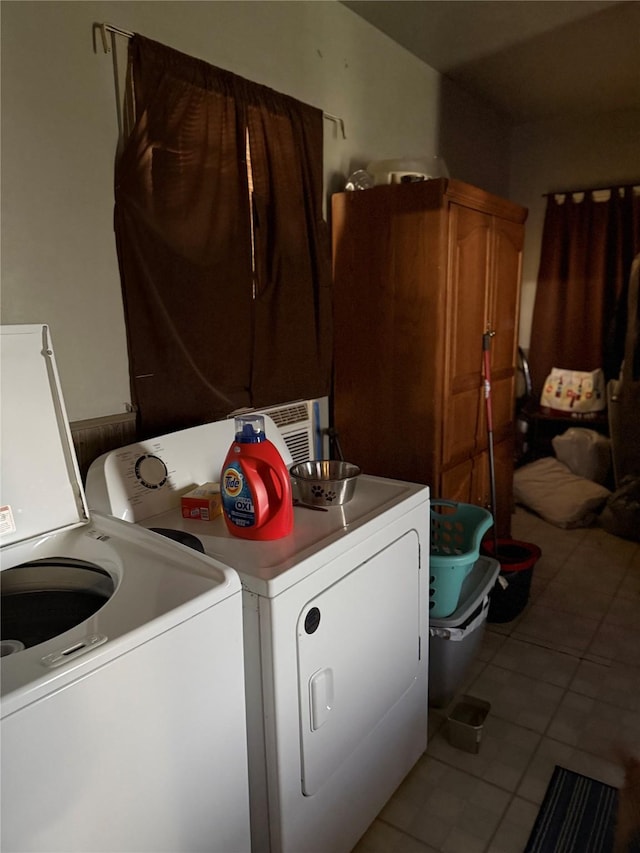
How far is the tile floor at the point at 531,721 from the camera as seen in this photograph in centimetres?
162

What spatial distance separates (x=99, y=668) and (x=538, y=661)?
193 cm

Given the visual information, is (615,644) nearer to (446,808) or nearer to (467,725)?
(467,725)

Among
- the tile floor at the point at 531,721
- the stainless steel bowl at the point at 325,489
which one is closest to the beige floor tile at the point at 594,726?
the tile floor at the point at 531,721

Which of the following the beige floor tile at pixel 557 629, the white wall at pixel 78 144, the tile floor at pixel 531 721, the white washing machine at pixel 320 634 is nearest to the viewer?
the white washing machine at pixel 320 634

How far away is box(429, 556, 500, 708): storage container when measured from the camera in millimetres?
1958

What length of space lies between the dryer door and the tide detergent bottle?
21cm

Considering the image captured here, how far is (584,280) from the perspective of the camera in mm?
4211

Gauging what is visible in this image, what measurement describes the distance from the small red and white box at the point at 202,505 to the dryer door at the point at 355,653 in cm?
40

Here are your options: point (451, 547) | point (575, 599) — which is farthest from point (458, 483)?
point (575, 599)

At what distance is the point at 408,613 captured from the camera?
1677 mm

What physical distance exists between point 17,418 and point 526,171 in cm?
412

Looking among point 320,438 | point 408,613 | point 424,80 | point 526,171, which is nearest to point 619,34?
point 424,80

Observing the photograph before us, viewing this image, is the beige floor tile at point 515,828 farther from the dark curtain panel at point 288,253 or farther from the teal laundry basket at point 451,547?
the dark curtain panel at point 288,253

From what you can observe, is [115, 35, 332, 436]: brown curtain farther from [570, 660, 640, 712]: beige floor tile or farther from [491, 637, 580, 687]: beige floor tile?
[570, 660, 640, 712]: beige floor tile
